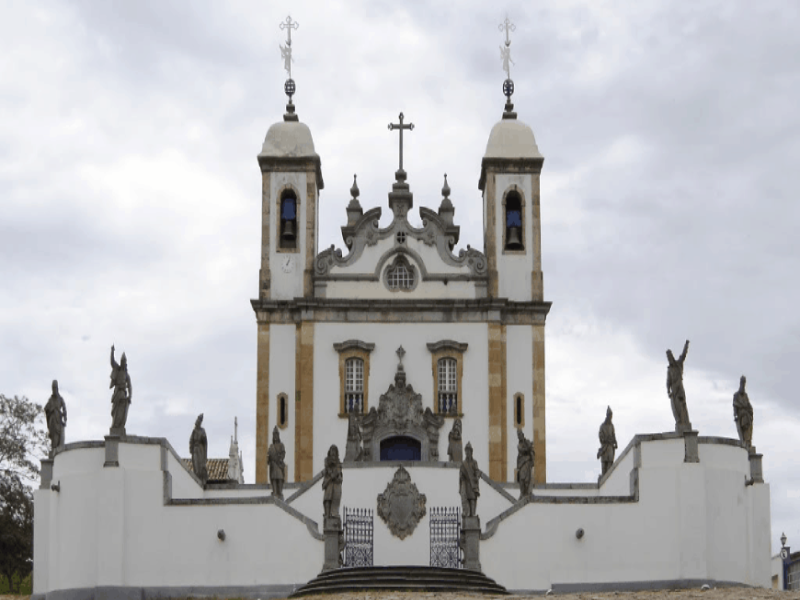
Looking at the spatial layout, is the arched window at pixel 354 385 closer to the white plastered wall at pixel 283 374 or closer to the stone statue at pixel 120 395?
the white plastered wall at pixel 283 374

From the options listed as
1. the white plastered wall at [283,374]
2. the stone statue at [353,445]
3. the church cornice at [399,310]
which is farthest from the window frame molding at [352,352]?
the stone statue at [353,445]

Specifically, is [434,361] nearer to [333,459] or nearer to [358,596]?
[333,459]

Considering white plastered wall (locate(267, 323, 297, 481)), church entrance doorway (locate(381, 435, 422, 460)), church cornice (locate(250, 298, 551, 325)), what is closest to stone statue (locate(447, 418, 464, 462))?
church entrance doorway (locate(381, 435, 422, 460))

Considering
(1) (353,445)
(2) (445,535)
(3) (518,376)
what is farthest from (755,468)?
A: (3) (518,376)

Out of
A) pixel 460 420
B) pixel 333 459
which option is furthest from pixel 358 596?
pixel 460 420

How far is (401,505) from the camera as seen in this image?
3800 cm

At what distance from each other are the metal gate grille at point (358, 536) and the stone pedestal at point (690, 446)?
22.9ft

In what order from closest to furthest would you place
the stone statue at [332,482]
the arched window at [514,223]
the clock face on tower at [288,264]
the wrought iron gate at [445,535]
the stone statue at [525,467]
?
the stone statue at [332,482]
the wrought iron gate at [445,535]
the stone statue at [525,467]
the clock face on tower at [288,264]
the arched window at [514,223]

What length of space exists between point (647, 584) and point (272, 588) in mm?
7911

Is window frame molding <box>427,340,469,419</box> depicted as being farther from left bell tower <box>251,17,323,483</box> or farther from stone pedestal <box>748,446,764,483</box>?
stone pedestal <box>748,446,764,483</box>

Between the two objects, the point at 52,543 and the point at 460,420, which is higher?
the point at 460,420

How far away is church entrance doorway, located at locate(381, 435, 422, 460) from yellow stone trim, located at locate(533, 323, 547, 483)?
10.5 feet

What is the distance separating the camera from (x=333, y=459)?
113 ft

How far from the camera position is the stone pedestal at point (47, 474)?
3775 cm
